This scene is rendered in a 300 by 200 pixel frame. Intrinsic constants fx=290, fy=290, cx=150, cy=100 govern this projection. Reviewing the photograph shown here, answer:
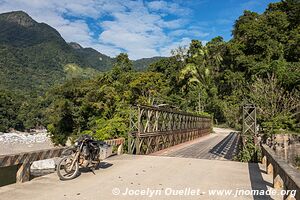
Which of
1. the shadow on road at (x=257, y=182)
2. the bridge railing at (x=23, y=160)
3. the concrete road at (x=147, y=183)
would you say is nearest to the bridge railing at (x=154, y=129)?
the concrete road at (x=147, y=183)

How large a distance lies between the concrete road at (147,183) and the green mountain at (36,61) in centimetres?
8336

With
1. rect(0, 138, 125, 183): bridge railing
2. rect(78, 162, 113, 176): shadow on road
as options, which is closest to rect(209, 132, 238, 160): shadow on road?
rect(78, 162, 113, 176): shadow on road

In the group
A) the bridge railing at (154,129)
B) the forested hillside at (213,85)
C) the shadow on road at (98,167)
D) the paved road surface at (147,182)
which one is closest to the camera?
the paved road surface at (147,182)

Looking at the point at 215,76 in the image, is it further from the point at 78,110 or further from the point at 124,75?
the point at 78,110

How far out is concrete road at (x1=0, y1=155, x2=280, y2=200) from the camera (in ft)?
16.1

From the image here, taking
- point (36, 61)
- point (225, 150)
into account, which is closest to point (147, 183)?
point (225, 150)

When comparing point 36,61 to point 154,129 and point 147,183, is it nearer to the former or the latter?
point 154,129

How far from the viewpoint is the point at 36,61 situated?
141 m

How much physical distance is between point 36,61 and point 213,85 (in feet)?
377

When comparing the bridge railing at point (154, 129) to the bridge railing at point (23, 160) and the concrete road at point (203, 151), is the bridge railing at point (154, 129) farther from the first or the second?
the bridge railing at point (23, 160)

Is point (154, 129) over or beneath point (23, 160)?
over

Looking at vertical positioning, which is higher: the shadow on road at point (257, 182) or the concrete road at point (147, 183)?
the shadow on road at point (257, 182)

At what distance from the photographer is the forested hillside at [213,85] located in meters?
16.7

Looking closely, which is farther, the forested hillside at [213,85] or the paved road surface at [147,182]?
the forested hillside at [213,85]
